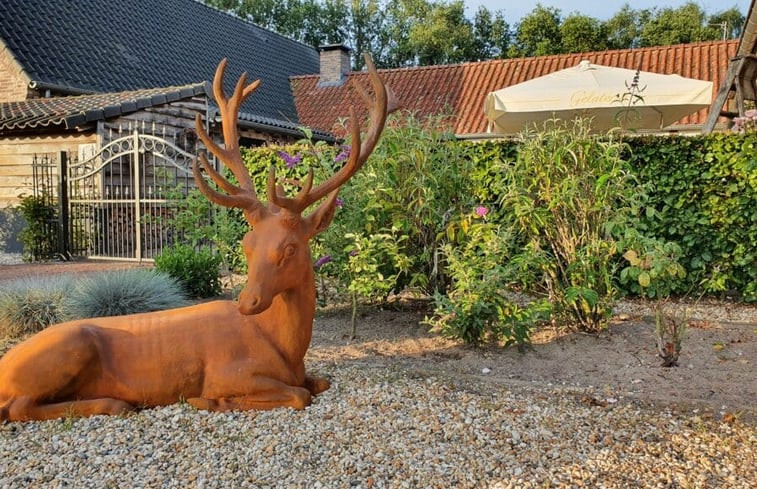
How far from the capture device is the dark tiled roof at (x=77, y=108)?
10734mm

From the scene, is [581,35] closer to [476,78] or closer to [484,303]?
[476,78]

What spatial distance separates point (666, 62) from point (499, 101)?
12.5 meters

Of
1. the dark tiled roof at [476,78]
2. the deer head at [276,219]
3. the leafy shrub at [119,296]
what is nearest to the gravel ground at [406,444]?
the deer head at [276,219]

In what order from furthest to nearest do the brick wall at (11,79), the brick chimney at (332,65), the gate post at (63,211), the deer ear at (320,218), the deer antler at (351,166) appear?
the brick chimney at (332,65)
the brick wall at (11,79)
the gate post at (63,211)
the deer ear at (320,218)
the deer antler at (351,166)

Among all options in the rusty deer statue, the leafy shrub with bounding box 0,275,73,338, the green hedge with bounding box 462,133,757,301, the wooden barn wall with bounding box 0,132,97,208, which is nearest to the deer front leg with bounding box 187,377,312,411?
the rusty deer statue

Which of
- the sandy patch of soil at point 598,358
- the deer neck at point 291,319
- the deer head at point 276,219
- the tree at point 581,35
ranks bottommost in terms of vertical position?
the sandy patch of soil at point 598,358

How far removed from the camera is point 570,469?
A: 105 inches

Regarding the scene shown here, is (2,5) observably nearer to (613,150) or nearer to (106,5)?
(106,5)

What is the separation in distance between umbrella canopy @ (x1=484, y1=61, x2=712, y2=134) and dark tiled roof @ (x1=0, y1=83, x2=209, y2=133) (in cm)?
645

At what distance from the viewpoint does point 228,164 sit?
3.44 meters

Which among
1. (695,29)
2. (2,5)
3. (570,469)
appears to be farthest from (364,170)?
(695,29)

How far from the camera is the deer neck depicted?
10.9 feet

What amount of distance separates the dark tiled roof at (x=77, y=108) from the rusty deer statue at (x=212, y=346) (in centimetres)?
852

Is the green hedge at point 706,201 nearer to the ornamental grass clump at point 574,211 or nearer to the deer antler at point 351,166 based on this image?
the ornamental grass clump at point 574,211
